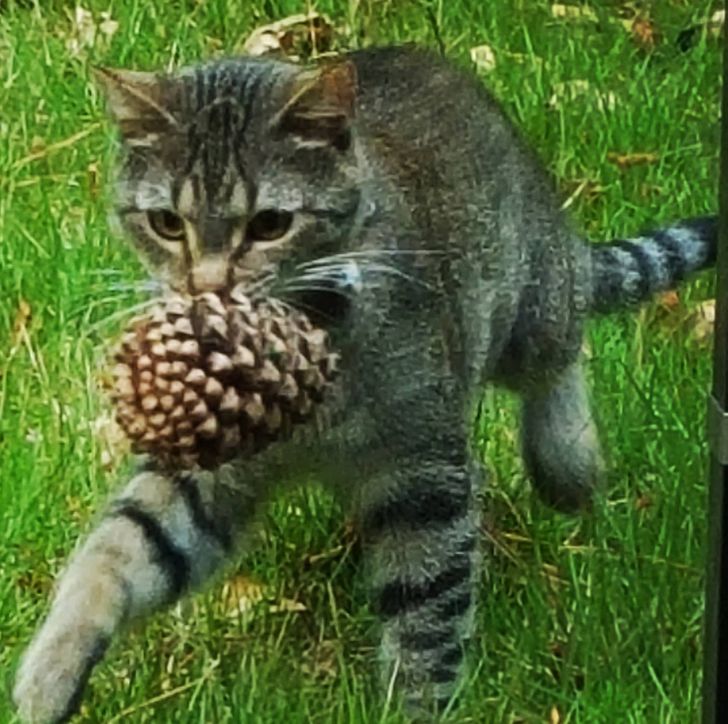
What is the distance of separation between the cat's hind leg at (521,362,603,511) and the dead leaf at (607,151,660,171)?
0.12 m

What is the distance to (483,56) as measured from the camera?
0.98 metres

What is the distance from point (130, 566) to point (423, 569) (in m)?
0.17

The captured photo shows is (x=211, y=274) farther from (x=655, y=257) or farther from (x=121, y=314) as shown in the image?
(x=655, y=257)

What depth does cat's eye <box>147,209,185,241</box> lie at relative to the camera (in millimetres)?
937

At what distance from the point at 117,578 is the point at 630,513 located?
1.04 ft

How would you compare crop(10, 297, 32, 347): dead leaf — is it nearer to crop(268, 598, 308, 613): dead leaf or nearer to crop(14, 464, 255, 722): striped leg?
crop(14, 464, 255, 722): striped leg

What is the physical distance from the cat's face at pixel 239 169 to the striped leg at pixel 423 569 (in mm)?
151

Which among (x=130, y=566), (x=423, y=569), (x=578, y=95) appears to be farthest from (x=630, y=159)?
(x=130, y=566)

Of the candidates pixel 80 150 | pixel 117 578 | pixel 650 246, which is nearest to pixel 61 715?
pixel 117 578

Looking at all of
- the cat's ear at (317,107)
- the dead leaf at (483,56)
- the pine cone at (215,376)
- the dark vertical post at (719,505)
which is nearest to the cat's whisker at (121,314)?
the pine cone at (215,376)

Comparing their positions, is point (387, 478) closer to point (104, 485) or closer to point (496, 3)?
point (104, 485)

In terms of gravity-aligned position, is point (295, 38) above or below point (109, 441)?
above

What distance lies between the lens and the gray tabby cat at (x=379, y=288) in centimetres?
94

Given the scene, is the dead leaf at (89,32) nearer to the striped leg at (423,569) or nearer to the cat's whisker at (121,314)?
the cat's whisker at (121,314)
